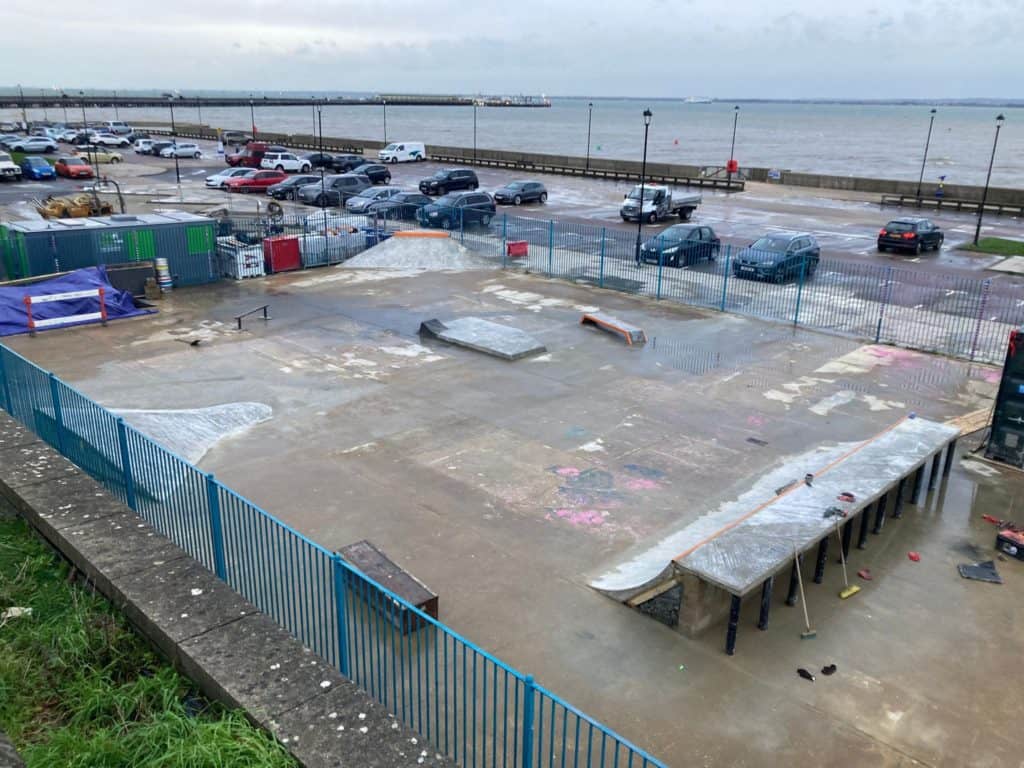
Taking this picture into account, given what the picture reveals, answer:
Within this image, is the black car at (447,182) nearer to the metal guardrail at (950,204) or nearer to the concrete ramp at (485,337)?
the metal guardrail at (950,204)

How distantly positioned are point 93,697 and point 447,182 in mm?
46950

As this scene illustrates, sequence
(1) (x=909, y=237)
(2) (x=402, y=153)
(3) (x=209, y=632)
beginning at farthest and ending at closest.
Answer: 1. (2) (x=402, y=153)
2. (1) (x=909, y=237)
3. (3) (x=209, y=632)

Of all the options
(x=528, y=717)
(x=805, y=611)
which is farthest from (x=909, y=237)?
(x=528, y=717)

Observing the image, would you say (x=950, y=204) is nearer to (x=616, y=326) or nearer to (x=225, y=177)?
(x=616, y=326)

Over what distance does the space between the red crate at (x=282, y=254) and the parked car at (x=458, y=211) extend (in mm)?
8528

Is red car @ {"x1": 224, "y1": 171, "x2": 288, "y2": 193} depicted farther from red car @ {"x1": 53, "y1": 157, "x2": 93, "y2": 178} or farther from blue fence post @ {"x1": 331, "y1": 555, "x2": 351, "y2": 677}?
blue fence post @ {"x1": 331, "y1": 555, "x2": 351, "y2": 677}

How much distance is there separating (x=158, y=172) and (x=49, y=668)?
201 feet

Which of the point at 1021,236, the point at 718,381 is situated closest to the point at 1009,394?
the point at 718,381

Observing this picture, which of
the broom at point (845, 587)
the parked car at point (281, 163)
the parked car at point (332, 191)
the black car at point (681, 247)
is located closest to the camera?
the broom at point (845, 587)

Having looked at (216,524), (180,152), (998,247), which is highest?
(180,152)

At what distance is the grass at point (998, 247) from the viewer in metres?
35.3

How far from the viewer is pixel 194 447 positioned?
13.2 metres

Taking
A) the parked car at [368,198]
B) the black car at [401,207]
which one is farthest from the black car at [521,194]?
the black car at [401,207]

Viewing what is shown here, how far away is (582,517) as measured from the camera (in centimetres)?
1144
